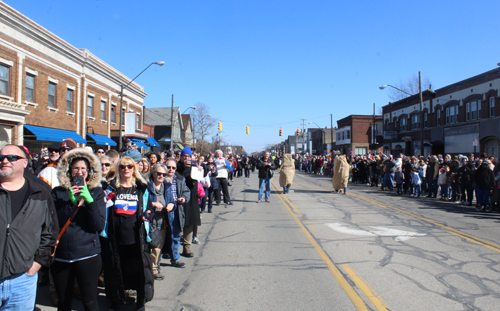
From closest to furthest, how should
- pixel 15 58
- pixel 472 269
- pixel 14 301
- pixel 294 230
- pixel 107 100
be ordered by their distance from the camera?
pixel 14 301 → pixel 472 269 → pixel 294 230 → pixel 15 58 → pixel 107 100

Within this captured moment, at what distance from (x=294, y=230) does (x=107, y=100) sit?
25308 millimetres

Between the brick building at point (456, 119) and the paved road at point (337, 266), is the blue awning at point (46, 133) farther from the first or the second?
the brick building at point (456, 119)

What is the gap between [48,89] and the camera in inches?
856

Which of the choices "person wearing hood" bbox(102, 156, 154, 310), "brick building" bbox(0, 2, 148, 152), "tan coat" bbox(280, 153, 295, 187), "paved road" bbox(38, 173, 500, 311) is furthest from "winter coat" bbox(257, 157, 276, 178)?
"brick building" bbox(0, 2, 148, 152)

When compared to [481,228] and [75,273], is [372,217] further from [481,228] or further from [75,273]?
[75,273]

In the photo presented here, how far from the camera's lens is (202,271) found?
5625 mm

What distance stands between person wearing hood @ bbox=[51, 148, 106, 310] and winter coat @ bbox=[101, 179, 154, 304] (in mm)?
407

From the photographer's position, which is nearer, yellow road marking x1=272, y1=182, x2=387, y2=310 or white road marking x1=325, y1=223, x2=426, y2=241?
yellow road marking x1=272, y1=182, x2=387, y2=310

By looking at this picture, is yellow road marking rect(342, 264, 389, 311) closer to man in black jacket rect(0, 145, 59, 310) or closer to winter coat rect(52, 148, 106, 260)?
winter coat rect(52, 148, 106, 260)

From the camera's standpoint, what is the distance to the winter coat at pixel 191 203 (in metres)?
6.36

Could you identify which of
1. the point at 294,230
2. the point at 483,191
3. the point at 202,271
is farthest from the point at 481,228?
Answer: the point at 202,271

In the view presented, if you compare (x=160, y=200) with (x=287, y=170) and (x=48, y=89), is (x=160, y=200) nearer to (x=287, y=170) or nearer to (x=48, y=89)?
(x=287, y=170)

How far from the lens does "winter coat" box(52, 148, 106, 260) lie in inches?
135

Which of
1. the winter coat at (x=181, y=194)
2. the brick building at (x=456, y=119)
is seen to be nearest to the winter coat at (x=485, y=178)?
the winter coat at (x=181, y=194)
